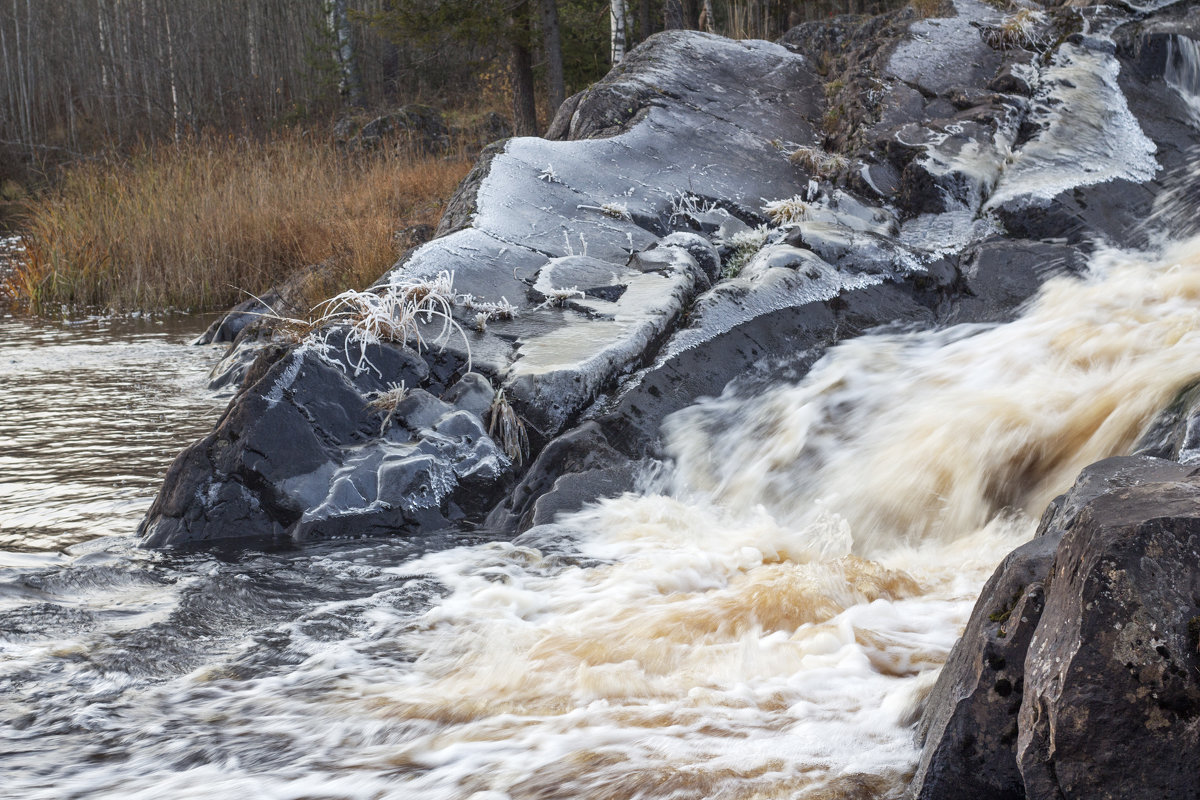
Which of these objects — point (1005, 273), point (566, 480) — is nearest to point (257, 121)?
point (1005, 273)

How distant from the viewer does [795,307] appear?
18.7ft

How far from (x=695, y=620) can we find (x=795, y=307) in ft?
9.58

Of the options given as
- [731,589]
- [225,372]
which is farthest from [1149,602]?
[225,372]

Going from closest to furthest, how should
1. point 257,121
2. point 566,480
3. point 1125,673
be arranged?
point 1125,673 → point 566,480 → point 257,121

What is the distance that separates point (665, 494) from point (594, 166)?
3348 millimetres

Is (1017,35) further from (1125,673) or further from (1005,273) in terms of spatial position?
(1125,673)

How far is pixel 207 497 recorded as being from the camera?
13.9 feet

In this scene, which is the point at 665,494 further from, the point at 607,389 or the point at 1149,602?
the point at 1149,602

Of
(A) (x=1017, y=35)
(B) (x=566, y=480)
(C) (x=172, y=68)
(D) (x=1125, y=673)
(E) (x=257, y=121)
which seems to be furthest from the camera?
(E) (x=257, y=121)

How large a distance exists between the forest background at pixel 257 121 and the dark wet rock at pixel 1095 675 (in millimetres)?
6387

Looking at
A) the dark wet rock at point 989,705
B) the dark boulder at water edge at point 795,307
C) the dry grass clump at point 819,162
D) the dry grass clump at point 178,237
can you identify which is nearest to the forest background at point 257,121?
the dry grass clump at point 178,237

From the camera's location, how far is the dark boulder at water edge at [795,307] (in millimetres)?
1802

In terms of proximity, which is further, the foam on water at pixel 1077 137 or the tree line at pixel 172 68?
the tree line at pixel 172 68

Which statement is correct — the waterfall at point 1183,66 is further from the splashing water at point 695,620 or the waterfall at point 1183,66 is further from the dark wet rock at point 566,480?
the dark wet rock at point 566,480
